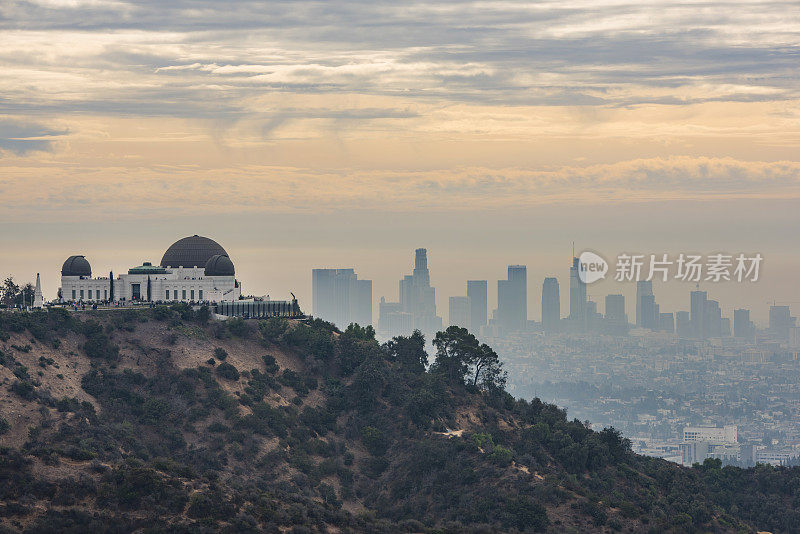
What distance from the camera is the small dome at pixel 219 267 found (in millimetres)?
149250

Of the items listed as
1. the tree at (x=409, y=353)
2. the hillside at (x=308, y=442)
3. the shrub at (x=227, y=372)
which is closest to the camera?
the hillside at (x=308, y=442)

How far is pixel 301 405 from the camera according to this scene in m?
127

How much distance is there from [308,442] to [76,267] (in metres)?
51.4

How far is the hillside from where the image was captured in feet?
258

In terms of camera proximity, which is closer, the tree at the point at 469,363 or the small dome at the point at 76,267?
the tree at the point at 469,363

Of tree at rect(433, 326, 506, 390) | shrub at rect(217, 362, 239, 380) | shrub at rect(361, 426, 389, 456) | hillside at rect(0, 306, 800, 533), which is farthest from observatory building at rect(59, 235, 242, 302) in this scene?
shrub at rect(361, 426, 389, 456)

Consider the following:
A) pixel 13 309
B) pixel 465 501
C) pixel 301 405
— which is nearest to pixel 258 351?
pixel 301 405

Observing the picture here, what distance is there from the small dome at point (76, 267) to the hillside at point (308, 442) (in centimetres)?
1707

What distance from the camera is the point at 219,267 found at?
14938 centimetres

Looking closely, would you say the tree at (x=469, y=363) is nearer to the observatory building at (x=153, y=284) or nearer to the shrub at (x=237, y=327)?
the shrub at (x=237, y=327)

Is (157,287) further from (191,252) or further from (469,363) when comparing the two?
(469,363)

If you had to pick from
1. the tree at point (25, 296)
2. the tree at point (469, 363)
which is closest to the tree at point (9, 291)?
the tree at point (25, 296)

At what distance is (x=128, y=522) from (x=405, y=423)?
5698 cm

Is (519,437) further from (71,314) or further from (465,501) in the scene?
(71,314)
